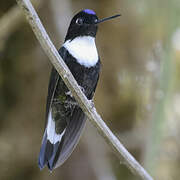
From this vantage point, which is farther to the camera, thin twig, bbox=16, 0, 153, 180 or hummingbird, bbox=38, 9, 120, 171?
hummingbird, bbox=38, 9, 120, 171

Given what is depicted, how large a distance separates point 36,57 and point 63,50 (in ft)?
2.55

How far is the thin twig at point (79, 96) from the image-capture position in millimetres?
1997

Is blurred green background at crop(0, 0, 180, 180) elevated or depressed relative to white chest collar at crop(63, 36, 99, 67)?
depressed

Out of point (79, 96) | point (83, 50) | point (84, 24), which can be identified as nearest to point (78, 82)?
point (83, 50)

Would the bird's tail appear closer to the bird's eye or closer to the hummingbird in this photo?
the hummingbird

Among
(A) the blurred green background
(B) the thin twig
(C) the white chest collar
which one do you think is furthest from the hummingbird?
(B) the thin twig

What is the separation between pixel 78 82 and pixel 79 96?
81 centimetres

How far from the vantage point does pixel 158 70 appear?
331 centimetres

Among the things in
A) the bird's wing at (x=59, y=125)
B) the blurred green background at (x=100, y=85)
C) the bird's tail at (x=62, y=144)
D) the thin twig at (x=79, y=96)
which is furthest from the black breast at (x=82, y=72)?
the thin twig at (x=79, y=96)

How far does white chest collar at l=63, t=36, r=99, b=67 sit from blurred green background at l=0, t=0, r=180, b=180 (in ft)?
1.87

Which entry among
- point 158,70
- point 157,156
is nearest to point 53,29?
point 158,70

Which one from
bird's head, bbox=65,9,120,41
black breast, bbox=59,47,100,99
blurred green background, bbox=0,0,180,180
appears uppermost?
bird's head, bbox=65,9,120,41

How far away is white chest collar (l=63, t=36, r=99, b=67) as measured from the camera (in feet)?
9.93

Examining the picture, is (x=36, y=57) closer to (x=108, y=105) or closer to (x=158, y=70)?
(x=108, y=105)
